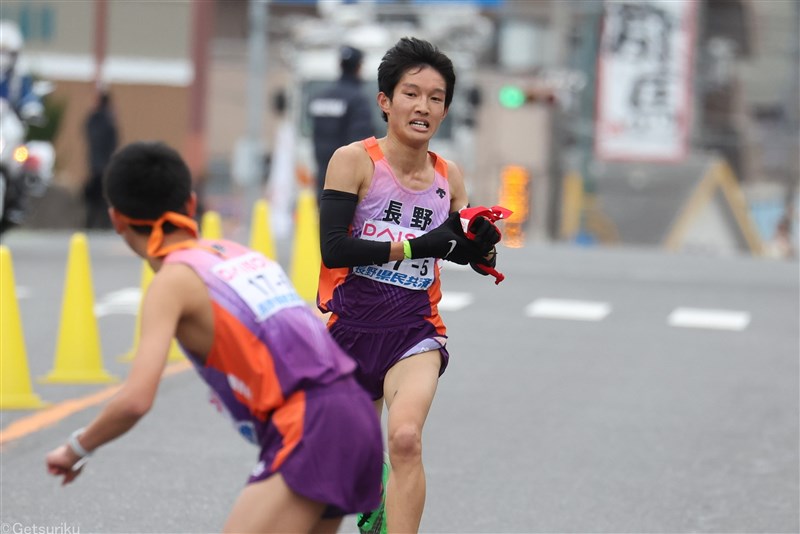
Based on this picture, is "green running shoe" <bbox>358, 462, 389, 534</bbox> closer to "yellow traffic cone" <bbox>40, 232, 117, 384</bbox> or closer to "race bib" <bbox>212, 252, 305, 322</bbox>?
"race bib" <bbox>212, 252, 305, 322</bbox>

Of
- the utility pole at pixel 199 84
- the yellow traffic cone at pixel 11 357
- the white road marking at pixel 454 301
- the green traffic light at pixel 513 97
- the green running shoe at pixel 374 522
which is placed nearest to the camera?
the green running shoe at pixel 374 522

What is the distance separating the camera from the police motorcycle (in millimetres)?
17500

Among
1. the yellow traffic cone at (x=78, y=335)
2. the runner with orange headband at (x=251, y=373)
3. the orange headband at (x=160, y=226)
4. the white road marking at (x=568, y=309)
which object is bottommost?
the white road marking at (x=568, y=309)

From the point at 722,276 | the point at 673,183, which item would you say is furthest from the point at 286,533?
the point at 673,183

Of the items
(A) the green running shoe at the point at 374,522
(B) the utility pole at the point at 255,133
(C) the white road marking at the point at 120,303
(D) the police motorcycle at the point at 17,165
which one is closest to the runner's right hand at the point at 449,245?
(A) the green running shoe at the point at 374,522

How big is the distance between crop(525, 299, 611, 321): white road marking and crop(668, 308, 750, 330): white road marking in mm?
624

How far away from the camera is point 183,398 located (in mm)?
10648

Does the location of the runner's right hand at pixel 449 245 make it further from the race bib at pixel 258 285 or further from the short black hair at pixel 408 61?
the race bib at pixel 258 285

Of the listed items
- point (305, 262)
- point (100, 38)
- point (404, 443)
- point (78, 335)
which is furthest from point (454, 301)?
point (100, 38)

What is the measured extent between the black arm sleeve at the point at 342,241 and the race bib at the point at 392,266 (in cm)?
10

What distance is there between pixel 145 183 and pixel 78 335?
6.56 meters

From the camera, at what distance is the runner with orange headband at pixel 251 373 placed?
4391 mm

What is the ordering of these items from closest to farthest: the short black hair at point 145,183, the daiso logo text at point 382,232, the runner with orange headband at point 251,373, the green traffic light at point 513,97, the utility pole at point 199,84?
1. the runner with orange headband at point 251,373
2. the short black hair at point 145,183
3. the daiso logo text at point 382,232
4. the green traffic light at point 513,97
5. the utility pole at point 199,84

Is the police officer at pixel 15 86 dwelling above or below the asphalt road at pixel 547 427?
above
